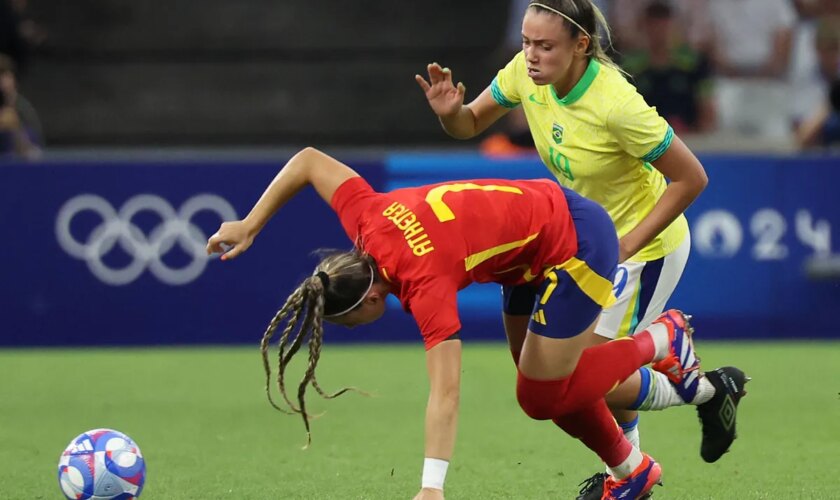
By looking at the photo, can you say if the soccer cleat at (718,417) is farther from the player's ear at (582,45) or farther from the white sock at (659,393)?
the player's ear at (582,45)

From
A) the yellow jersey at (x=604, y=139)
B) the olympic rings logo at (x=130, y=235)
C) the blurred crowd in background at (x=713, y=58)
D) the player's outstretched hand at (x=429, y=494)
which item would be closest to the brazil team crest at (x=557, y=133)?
the yellow jersey at (x=604, y=139)

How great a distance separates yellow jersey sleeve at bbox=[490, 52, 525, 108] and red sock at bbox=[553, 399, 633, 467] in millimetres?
1308

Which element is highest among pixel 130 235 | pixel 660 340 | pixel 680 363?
pixel 660 340

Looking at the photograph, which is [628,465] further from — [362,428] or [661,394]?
[362,428]

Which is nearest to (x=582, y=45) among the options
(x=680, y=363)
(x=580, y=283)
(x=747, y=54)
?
(x=580, y=283)

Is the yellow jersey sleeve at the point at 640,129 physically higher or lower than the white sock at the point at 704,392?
higher

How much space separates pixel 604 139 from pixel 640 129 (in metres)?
0.18

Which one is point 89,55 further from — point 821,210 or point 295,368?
point 821,210

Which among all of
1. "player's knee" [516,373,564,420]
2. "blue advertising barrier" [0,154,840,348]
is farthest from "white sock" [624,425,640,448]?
"blue advertising barrier" [0,154,840,348]

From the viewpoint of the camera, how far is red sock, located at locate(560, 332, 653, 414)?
510 cm

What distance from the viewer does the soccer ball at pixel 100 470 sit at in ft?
16.9

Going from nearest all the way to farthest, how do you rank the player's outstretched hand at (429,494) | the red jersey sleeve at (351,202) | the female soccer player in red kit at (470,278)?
the player's outstretched hand at (429,494) < the female soccer player in red kit at (470,278) < the red jersey sleeve at (351,202)

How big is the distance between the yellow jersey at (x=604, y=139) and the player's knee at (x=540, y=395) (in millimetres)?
885

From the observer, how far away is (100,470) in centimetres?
516
